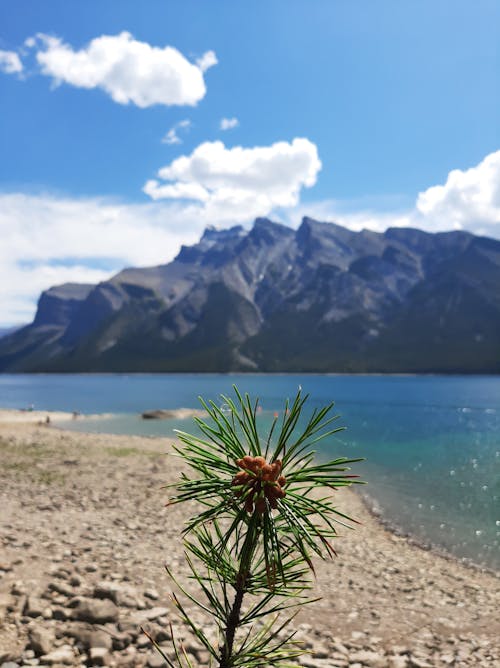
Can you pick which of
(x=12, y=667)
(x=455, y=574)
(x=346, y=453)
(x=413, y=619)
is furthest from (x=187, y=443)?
(x=346, y=453)

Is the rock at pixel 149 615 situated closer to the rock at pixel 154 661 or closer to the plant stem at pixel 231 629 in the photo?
the rock at pixel 154 661

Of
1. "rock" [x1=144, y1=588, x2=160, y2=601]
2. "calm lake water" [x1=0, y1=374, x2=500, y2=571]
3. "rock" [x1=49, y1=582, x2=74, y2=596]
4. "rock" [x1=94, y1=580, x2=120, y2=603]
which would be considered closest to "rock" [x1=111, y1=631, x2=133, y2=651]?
"rock" [x1=94, y1=580, x2=120, y2=603]

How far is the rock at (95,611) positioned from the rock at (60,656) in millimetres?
948

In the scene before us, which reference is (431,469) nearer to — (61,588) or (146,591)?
(146,591)

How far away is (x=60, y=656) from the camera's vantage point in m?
8.12

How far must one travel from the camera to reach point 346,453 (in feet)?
167

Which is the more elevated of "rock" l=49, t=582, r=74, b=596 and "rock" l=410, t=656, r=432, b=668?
"rock" l=49, t=582, r=74, b=596

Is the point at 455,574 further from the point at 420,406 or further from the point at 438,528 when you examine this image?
the point at 420,406

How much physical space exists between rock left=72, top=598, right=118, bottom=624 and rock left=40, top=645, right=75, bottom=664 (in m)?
0.95

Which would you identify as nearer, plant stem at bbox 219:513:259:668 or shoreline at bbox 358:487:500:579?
plant stem at bbox 219:513:259:668

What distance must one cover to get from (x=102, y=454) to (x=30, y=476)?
13542 mm

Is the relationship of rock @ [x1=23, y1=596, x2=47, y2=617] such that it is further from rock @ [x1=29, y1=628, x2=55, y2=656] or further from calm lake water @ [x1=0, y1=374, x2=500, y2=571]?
calm lake water @ [x1=0, y1=374, x2=500, y2=571]

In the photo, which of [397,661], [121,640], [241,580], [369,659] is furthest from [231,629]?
[397,661]

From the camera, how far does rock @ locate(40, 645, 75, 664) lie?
26.1 ft
